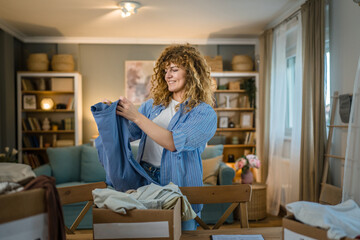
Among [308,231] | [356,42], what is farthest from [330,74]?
[308,231]

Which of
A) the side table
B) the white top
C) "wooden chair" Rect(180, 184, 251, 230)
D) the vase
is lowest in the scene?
the side table

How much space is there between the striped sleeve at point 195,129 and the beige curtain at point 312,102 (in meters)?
2.27

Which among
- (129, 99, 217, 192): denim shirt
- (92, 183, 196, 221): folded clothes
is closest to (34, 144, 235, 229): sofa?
(129, 99, 217, 192): denim shirt

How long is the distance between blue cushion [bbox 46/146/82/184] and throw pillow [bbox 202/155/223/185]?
1.71 meters

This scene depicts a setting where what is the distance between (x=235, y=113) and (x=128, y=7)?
116 inches

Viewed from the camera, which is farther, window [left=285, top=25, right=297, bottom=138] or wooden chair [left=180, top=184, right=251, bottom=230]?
window [left=285, top=25, right=297, bottom=138]

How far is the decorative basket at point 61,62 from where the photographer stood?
17.4ft

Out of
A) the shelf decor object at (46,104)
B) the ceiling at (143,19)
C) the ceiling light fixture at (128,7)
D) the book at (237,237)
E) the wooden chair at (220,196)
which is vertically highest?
the ceiling at (143,19)

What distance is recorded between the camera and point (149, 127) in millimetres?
1214

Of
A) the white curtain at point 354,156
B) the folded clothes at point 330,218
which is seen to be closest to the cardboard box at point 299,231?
the folded clothes at point 330,218

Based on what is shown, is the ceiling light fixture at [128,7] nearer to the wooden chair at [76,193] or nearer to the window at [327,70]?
the window at [327,70]

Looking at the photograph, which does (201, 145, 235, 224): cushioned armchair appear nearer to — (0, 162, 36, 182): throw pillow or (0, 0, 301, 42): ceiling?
(0, 0, 301, 42): ceiling

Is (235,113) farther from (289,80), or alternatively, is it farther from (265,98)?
(289,80)

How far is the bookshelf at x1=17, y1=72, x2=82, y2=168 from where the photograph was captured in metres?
5.26
